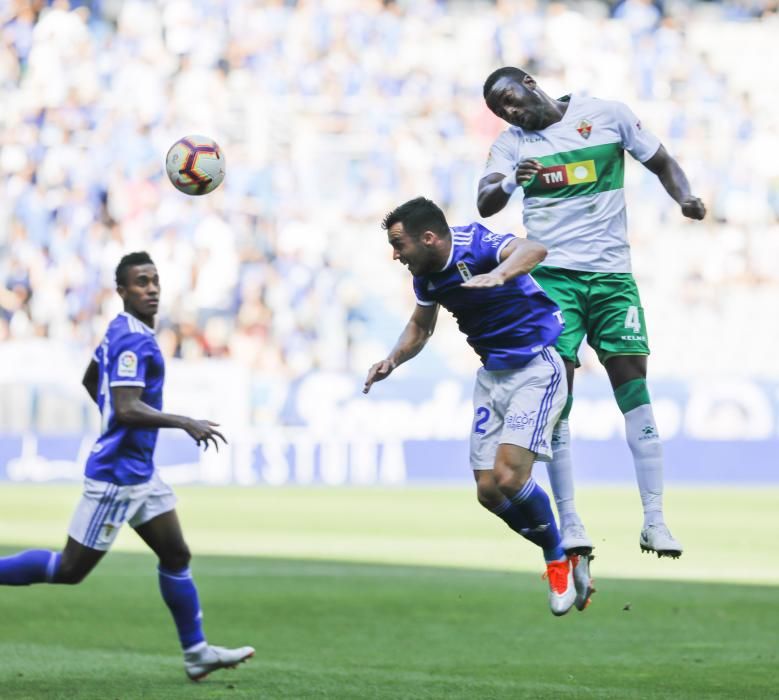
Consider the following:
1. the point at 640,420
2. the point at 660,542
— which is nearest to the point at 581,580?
the point at 660,542

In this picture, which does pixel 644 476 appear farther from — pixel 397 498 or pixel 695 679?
pixel 397 498

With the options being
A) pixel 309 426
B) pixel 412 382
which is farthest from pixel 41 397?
pixel 412 382

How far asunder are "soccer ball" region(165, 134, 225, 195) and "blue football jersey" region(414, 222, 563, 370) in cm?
162

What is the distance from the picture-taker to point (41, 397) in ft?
72.9

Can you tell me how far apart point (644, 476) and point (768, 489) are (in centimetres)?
1515

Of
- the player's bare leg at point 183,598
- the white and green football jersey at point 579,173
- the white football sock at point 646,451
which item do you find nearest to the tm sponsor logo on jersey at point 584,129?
the white and green football jersey at point 579,173

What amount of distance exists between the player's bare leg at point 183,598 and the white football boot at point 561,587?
1.72m

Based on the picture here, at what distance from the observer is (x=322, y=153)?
83.3 feet

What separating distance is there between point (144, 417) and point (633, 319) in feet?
8.85

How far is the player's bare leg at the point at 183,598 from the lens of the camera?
8.27 meters

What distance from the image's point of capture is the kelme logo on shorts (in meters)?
8.02

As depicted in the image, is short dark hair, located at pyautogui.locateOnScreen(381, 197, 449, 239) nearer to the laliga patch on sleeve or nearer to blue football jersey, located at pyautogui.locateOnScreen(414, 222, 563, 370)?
blue football jersey, located at pyautogui.locateOnScreen(414, 222, 563, 370)

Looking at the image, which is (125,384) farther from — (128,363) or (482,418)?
(482,418)

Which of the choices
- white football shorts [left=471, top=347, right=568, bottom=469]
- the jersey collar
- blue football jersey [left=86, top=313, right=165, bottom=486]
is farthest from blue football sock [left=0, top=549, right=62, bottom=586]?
white football shorts [left=471, top=347, right=568, bottom=469]
